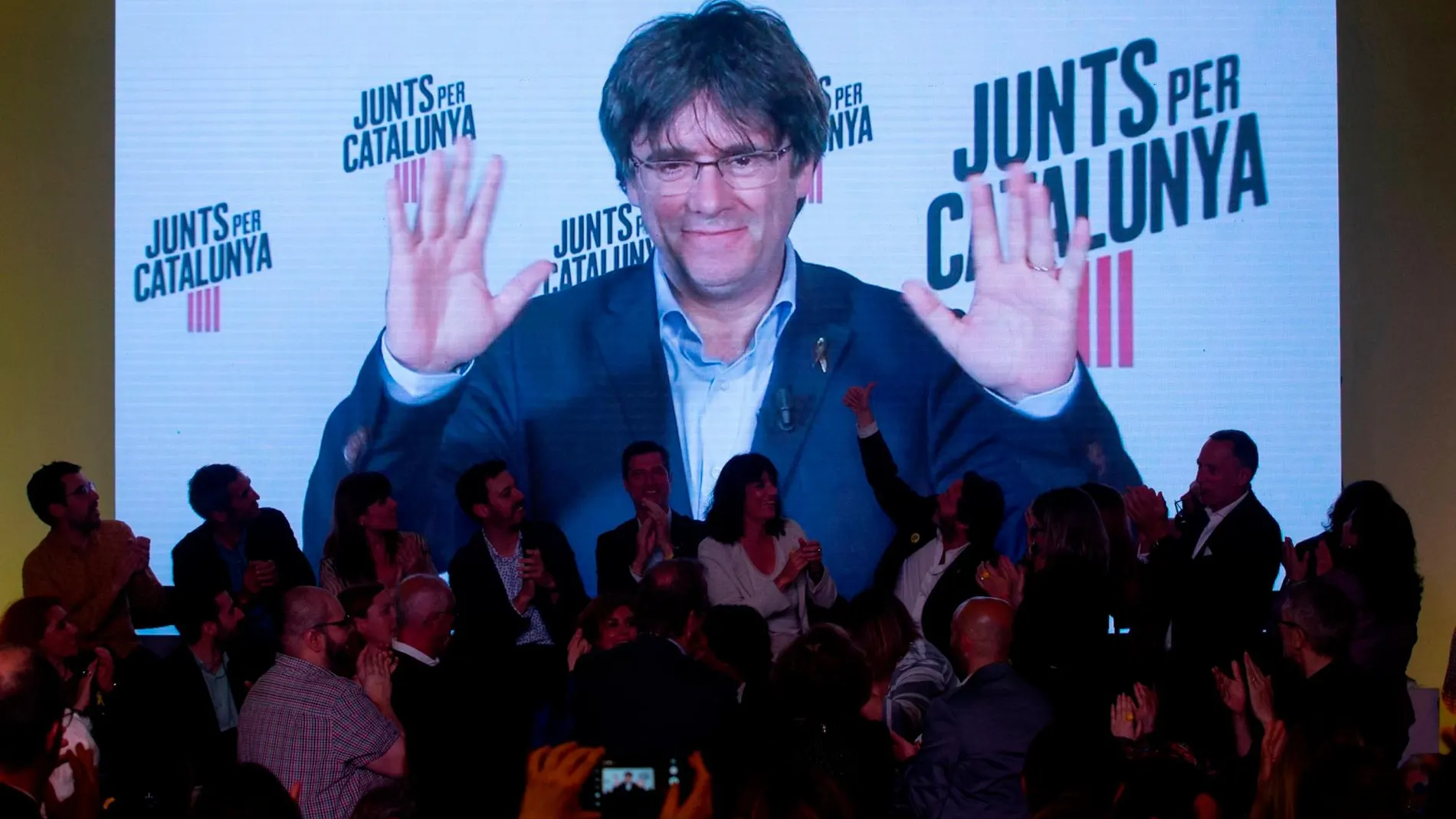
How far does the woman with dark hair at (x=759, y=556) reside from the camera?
4.71 metres

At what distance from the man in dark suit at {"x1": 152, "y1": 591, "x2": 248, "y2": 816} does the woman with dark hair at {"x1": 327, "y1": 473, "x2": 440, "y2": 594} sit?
19.5 inches

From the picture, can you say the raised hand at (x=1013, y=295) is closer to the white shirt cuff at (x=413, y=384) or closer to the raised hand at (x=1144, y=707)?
the white shirt cuff at (x=413, y=384)

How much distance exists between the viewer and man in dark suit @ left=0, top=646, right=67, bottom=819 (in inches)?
98.2

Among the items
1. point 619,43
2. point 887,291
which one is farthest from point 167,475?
point 887,291

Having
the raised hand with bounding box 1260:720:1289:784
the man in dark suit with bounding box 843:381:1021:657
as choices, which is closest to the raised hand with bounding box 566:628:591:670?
the man in dark suit with bounding box 843:381:1021:657

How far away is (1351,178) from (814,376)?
2.24 m

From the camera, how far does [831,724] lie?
10.3ft

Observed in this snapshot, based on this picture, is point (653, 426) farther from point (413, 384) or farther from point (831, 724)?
point (831, 724)

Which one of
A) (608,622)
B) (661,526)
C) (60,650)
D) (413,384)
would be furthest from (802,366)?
(60,650)

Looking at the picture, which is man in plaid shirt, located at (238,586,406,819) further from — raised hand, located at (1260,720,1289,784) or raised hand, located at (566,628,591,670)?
raised hand, located at (1260,720,1289,784)

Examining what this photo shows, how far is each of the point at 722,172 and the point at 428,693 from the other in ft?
9.70

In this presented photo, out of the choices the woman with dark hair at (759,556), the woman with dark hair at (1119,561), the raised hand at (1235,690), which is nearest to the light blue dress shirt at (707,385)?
the woman with dark hair at (759,556)

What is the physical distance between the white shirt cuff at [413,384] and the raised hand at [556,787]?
3.58 meters

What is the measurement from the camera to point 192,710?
Result: 4.31 metres
